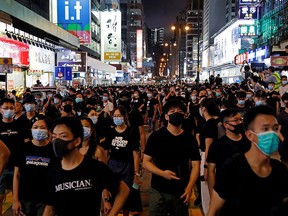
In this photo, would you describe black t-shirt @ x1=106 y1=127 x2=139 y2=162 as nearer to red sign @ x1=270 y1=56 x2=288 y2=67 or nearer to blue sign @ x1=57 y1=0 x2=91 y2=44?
red sign @ x1=270 y1=56 x2=288 y2=67

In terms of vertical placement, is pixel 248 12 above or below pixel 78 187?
above

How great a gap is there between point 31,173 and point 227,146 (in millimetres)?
2190

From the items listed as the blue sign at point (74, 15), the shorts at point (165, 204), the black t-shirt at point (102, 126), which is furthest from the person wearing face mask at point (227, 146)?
the blue sign at point (74, 15)

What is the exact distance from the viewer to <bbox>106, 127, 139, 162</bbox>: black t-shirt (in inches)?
253

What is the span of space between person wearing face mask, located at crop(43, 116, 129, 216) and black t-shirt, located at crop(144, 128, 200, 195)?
3.78 feet

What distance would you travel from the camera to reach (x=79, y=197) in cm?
346

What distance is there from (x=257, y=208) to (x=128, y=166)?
11.4 ft

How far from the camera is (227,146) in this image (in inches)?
198

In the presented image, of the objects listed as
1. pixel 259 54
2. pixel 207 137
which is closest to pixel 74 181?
pixel 207 137

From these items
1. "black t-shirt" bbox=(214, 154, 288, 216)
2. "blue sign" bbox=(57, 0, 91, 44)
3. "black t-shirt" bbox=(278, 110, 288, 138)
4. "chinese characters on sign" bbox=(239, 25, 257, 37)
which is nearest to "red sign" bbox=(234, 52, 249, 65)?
"chinese characters on sign" bbox=(239, 25, 257, 37)

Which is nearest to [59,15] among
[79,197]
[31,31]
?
[31,31]

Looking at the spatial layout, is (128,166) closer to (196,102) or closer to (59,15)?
(196,102)

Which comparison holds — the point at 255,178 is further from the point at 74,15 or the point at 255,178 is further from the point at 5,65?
the point at 74,15

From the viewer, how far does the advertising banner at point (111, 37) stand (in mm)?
53781
